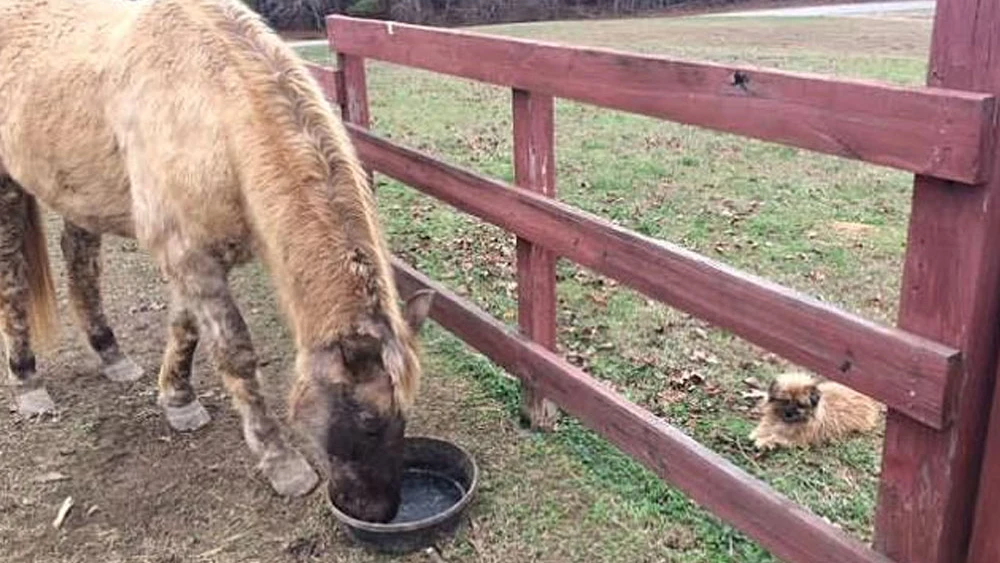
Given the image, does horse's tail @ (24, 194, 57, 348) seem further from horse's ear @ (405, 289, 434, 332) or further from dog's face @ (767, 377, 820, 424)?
dog's face @ (767, 377, 820, 424)

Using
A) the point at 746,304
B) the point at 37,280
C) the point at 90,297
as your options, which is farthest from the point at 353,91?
the point at 746,304

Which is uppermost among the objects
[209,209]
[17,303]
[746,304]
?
[209,209]

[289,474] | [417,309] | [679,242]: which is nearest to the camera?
[417,309]

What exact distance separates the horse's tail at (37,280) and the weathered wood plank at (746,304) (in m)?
1.98

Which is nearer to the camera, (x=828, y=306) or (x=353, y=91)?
(x=828, y=306)

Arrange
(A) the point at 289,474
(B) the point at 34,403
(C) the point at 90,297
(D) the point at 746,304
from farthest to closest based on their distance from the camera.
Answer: (C) the point at 90,297 < (B) the point at 34,403 < (A) the point at 289,474 < (D) the point at 746,304

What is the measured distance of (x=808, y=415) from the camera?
3447 millimetres

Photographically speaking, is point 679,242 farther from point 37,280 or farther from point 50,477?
point 50,477

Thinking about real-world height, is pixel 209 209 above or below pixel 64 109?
below

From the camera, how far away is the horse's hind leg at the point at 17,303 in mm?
4055

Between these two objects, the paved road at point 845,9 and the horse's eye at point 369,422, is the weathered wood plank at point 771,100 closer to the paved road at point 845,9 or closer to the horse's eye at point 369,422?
the horse's eye at point 369,422

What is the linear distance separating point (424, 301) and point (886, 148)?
147 cm

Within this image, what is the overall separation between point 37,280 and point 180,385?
926mm

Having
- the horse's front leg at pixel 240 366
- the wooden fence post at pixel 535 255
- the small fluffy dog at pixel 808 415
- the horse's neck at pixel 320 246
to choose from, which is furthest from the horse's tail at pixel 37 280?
the small fluffy dog at pixel 808 415
